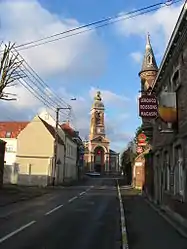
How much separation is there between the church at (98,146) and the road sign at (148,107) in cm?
11379

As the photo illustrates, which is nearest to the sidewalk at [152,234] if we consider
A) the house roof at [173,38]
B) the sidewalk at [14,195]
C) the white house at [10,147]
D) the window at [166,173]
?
the window at [166,173]

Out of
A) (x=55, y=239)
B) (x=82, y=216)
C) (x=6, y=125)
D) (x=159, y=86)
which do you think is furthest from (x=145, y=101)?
(x=6, y=125)

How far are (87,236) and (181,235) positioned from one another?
3034mm

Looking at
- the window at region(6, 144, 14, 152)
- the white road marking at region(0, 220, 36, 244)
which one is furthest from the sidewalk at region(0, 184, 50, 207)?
the window at region(6, 144, 14, 152)

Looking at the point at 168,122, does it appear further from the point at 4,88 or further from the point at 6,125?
the point at 6,125

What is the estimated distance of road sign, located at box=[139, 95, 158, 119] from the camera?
22.9m

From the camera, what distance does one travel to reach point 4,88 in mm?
26594

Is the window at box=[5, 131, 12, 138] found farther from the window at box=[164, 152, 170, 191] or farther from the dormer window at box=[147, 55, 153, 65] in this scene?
the window at box=[164, 152, 170, 191]

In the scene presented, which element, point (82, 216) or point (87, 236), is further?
point (82, 216)

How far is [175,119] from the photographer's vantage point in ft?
60.8

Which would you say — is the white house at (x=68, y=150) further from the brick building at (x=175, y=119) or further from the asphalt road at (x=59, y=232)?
the asphalt road at (x=59, y=232)

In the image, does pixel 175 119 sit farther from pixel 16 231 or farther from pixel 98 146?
pixel 98 146

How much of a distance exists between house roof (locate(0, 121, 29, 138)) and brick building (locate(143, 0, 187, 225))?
49416 millimetres

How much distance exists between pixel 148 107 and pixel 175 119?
468 cm
